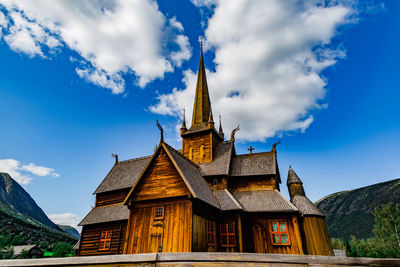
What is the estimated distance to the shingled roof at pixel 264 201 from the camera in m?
17.9

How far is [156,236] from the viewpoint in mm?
15023

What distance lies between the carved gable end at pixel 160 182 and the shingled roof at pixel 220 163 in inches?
231

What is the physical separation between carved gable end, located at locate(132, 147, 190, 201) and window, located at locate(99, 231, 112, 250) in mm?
8407

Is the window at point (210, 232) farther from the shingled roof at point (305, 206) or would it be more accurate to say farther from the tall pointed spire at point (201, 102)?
the tall pointed spire at point (201, 102)

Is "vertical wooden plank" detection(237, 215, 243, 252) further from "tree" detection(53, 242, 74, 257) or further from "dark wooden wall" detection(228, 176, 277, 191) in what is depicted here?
"tree" detection(53, 242, 74, 257)

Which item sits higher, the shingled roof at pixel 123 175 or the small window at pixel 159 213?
the shingled roof at pixel 123 175

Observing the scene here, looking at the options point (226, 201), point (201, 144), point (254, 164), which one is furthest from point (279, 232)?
point (201, 144)

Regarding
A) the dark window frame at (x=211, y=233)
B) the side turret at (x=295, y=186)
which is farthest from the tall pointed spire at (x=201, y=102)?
the dark window frame at (x=211, y=233)

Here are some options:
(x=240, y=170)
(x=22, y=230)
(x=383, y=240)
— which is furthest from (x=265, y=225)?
(x=22, y=230)

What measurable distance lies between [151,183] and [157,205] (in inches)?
67.1

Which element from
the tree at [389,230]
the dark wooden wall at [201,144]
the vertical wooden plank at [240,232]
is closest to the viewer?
the vertical wooden plank at [240,232]

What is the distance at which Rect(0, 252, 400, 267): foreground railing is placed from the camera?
316cm

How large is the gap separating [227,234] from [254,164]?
7.93 meters

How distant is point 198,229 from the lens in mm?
15094
